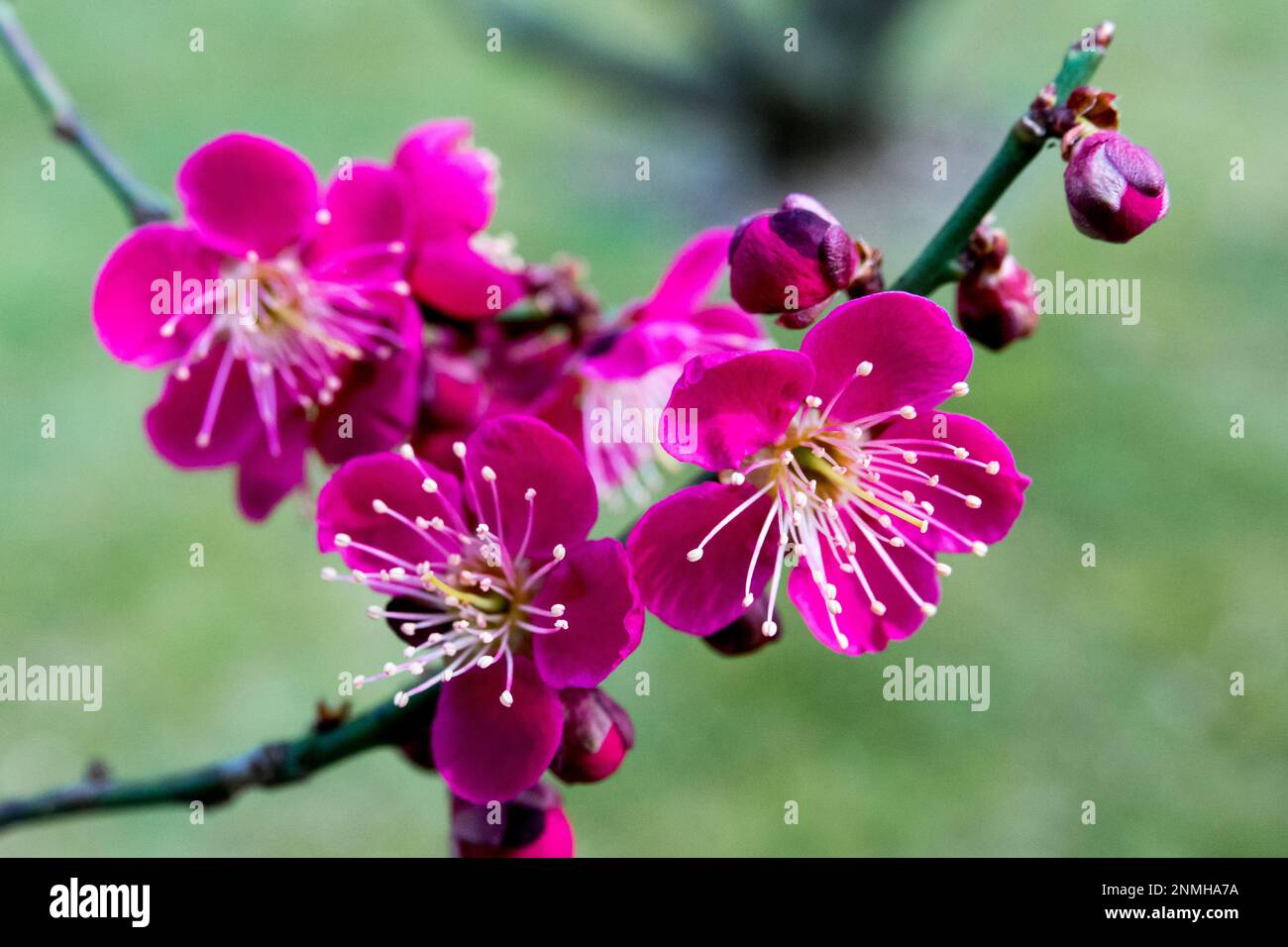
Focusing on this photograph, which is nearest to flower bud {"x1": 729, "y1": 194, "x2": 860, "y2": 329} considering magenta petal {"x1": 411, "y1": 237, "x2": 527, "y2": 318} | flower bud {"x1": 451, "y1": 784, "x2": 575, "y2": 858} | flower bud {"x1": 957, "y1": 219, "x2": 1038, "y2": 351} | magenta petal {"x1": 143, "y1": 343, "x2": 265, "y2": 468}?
flower bud {"x1": 957, "y1": 219, "x2": 1038, "y2": 351}

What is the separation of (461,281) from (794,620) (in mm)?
2509

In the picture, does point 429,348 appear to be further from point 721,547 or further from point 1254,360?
point 1254,360

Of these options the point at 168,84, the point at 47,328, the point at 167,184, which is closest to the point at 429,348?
the point at 47,328

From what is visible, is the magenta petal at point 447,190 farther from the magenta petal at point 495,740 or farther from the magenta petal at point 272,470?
the magenta petal at point 495,740

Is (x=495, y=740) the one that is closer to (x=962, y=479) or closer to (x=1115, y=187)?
(x=962, y=479)

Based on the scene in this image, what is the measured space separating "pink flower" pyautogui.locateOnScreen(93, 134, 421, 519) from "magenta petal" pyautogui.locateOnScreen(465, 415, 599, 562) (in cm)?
18

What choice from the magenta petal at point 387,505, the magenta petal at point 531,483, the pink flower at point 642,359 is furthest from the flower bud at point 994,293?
the magenta petal at point 387,505

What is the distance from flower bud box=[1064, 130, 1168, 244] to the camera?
90cm

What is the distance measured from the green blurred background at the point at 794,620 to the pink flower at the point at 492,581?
0.35 meters

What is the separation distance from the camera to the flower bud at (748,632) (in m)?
0.99

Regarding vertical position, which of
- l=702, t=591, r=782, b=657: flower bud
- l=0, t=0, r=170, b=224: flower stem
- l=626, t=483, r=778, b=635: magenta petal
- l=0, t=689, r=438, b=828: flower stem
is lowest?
l=0, t=689, r=438, b=828: flower stem

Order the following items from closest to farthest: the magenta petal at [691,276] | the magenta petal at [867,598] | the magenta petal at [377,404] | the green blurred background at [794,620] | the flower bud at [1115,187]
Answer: the flower bud at [1115,187], the magenta petal at [867,598], the magenta petal at [377,404], the magenta petal at [691,276], the green blurred background at [794,620]

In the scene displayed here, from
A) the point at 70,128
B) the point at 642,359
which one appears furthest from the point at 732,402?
the point at 70,128

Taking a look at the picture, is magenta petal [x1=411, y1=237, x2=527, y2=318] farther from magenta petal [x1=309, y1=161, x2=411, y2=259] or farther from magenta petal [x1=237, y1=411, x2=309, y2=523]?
magenta petal [x1=237, y1=411, x2=309, y2=523]
